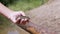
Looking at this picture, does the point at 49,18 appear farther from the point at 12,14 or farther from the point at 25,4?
the point at 25,4

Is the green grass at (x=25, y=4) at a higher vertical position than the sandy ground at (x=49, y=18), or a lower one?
higher

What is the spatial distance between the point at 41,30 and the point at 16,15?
5.7 inches

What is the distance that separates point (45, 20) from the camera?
2129 mm

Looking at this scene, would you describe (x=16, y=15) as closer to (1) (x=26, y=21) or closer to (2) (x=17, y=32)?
(1) (x=26, y=21)

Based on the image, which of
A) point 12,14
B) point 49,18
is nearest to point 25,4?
point 49,18

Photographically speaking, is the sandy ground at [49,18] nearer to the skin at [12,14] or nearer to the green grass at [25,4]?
the skin at [12,14]

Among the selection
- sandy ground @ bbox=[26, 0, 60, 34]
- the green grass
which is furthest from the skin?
the green grass

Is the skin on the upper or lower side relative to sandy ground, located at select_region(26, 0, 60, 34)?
lower

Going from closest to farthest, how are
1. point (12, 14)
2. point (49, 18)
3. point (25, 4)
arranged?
point (12, 14) → point (49, 18) → point (25, 4)

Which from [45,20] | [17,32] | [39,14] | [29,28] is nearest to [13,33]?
[17,32]

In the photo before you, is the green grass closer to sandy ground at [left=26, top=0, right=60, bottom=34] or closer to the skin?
sandy ground at [left=26, top=0, right=60, bottom=34]

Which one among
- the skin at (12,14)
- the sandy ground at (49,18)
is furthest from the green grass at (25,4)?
the skin at (12,14)

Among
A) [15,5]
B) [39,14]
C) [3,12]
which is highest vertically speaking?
[15,5]

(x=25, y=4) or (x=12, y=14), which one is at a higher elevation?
(x=25, y=4)
